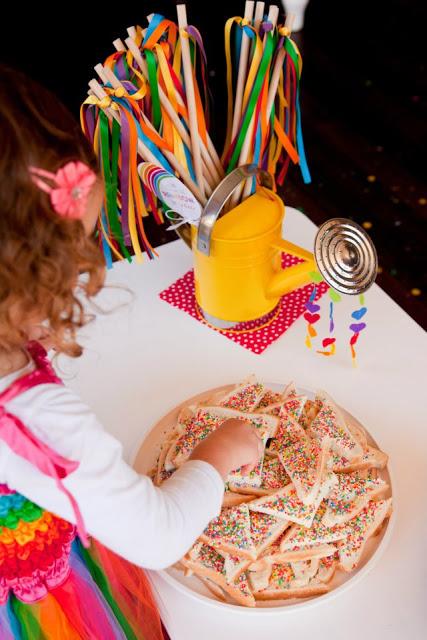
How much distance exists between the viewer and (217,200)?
0.91m

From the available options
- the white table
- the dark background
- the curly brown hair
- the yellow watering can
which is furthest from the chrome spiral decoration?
the dark background

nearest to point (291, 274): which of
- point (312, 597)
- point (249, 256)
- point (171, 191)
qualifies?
point (249, 256)

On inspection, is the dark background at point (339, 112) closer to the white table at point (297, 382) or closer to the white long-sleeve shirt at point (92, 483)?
the white table at point (297, 382)

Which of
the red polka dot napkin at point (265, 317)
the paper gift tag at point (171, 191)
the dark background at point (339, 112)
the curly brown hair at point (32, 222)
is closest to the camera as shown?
the curly brown hair at point (32, 222)

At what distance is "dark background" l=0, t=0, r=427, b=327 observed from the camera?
2.16 m

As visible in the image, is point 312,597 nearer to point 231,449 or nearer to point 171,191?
point 231,449

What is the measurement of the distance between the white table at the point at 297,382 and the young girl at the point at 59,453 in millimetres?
106

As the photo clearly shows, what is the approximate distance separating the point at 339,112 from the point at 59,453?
2.30 m

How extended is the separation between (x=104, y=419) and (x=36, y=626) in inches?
10.2

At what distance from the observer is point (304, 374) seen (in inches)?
38.0

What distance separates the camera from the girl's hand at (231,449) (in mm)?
770

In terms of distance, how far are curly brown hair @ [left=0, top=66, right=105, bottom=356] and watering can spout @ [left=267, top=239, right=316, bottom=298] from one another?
0.35m

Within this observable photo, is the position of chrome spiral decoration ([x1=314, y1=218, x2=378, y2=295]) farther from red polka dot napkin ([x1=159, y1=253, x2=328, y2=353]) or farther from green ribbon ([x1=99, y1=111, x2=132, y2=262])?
green ribbon ([x1=99, y1=111, x2=132, y2=262])

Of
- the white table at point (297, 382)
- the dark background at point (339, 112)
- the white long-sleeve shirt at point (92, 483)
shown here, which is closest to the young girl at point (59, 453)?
the white long-sleeve shirt at point (92, 483)
